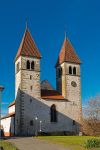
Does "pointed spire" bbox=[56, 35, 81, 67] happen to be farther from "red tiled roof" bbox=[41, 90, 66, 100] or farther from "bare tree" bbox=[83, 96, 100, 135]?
"bare tree" bbox=[83, 96, 100, 135]

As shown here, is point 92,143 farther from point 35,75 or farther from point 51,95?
point 51,95

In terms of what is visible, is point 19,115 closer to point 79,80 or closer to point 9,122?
point 9,122

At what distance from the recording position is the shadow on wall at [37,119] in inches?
2290

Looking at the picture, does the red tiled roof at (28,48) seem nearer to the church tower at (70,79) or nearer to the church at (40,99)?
the church at (40,99)

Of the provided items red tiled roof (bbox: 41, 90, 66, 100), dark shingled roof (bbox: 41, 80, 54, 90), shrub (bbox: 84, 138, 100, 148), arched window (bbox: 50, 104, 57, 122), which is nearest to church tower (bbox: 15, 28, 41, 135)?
red tiled roof (bbox: 41, 90, 66, 100)

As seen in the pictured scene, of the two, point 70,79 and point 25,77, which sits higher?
point 70,79

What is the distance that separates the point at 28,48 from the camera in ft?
209

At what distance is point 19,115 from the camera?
191 ft

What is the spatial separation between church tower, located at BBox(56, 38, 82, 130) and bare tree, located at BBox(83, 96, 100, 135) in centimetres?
1074

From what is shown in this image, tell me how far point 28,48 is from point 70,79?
10.8 m

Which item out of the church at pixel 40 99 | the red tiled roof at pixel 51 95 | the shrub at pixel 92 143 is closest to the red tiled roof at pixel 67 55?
the church at pixel 40 99

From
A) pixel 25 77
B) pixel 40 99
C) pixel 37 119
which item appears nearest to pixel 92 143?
pixel 37 119

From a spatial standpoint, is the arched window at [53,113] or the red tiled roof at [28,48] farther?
→ the red tiled roof at [28,48]

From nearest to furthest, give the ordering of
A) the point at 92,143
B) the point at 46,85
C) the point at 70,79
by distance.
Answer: the point at 92,143, the point at 70,79, the point at 46,85
